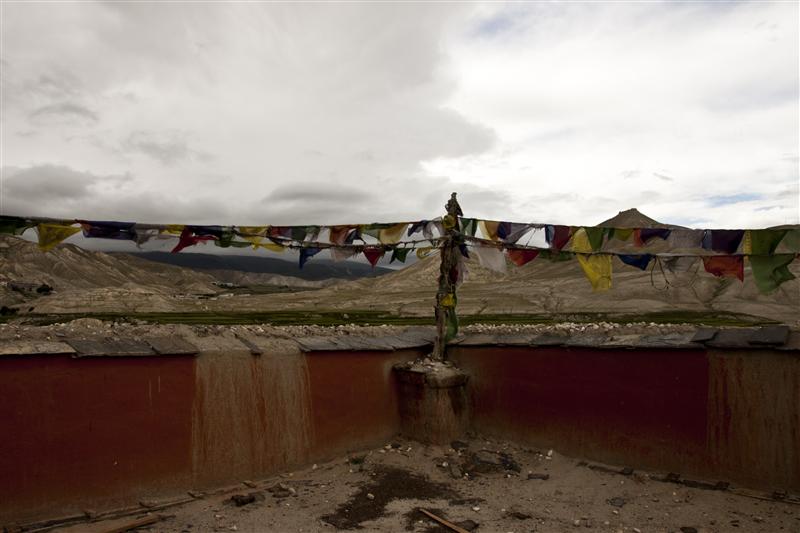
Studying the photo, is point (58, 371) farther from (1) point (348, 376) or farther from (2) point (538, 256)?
(2) point (538, 256)

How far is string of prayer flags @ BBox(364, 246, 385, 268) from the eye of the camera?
10.8 m

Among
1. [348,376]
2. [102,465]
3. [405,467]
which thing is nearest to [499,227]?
[348,376]

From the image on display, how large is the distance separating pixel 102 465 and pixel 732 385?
7409 millimetres

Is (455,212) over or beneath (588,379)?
Result: over

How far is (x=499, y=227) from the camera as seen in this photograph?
1039 centimetres

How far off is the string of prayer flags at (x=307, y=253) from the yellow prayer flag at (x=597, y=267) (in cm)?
464

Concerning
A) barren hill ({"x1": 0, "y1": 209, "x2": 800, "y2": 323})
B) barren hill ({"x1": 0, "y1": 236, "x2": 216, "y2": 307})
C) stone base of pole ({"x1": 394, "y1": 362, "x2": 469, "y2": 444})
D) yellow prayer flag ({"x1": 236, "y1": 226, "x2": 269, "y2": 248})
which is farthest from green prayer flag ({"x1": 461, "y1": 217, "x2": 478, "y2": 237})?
barren hill ({"x1": 0, "y1": 236, "x2": 216, "y2": 307})

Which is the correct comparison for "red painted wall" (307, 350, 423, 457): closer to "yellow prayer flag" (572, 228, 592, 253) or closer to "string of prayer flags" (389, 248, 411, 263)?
"string of prayer flags" (389, 248, 411, 263)

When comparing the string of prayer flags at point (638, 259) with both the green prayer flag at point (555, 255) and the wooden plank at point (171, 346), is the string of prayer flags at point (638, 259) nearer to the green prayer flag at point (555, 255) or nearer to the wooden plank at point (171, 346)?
the green prayer flag at point (555, 255)

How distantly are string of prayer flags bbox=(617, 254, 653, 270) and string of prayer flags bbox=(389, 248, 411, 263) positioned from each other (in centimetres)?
376

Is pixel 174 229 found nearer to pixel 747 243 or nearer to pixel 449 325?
pixel 449 325

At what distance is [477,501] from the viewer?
7027mm

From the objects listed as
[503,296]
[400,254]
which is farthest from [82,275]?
[400,254]

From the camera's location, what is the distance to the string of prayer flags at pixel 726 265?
9.55 metres
